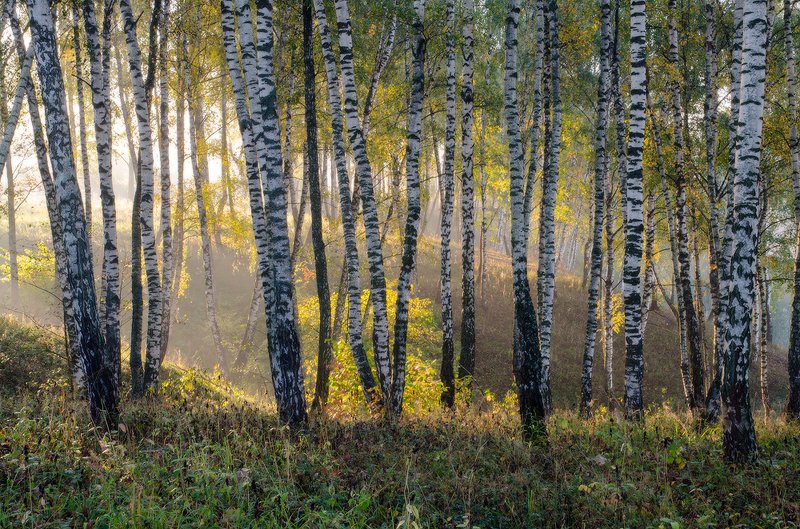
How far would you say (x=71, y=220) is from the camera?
6797mm

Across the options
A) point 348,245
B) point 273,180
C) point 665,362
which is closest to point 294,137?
point 348,245

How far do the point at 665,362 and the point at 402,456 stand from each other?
22.9 metres

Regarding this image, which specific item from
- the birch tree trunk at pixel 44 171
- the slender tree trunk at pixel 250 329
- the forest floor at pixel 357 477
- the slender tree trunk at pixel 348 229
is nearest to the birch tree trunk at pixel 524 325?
the forest floor at pixel 357 477

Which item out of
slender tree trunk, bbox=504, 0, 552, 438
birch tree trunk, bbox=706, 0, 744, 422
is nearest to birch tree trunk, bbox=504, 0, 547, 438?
slender tree trunk, bbox=504, 0, 552, 438

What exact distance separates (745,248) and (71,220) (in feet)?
28.8

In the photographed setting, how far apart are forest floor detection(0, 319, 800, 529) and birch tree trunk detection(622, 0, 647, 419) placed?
193 cm

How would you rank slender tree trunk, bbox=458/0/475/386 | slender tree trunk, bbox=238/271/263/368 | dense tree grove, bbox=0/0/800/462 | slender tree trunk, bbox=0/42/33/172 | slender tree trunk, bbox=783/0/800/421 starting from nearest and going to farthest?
dense tree grove, bbox=0/0/800/462, slender tree trunk, bbox=0/42/33/172, slender tree trunk, bbox=783/0/800/421, slender tree trunk, bbox=458/0/475/386, slender tree trunk, bbox=238/271/263/368

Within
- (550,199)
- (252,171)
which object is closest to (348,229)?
(252,171)

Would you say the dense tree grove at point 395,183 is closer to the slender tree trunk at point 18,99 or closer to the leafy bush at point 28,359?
the slender tree trunk at point 18,99

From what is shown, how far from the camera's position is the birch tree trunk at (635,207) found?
9.05 m

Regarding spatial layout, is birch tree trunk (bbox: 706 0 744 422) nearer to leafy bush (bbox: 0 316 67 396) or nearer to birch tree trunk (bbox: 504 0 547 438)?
birch tree trunk (bbox: 504 0 547 438)

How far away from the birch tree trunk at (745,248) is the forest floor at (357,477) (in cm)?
49

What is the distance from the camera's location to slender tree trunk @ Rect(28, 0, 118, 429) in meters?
6.70

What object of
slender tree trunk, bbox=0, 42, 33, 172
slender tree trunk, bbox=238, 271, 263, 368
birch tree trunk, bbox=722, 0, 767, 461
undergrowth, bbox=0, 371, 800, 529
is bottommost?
slender tree trunk, bbox=238, 271, 263, 368
